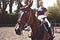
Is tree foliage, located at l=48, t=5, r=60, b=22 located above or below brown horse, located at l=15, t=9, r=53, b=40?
below

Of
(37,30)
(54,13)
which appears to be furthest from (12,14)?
(37,30)

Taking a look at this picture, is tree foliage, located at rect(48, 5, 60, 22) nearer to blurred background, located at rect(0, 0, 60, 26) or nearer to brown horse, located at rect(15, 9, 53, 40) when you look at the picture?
blurred background, located at rect(0, 0, 60, 26)

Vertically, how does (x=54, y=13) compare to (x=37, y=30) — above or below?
below

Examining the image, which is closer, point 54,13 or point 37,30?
point 37,30

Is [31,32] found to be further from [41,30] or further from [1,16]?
[1,16]

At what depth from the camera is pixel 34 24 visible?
6625 millimetres

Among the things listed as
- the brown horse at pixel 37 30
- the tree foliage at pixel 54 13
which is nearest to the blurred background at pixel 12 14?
the tree foliage at pixel 54 13

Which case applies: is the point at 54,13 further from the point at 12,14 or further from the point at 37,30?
the point at 37,30

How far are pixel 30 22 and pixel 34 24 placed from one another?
1.21 ft

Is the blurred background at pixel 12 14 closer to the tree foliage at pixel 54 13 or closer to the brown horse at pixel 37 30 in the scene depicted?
the tree foliage at pixel 54 13

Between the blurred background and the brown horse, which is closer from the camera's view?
the brown horse

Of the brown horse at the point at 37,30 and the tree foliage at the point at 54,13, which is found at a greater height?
the brown horse at the point at 37,30

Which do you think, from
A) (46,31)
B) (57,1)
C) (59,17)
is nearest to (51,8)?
(59,17)

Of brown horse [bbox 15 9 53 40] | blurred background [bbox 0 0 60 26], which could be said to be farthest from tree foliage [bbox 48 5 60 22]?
brown horse [bbox 15 9 53 40]
